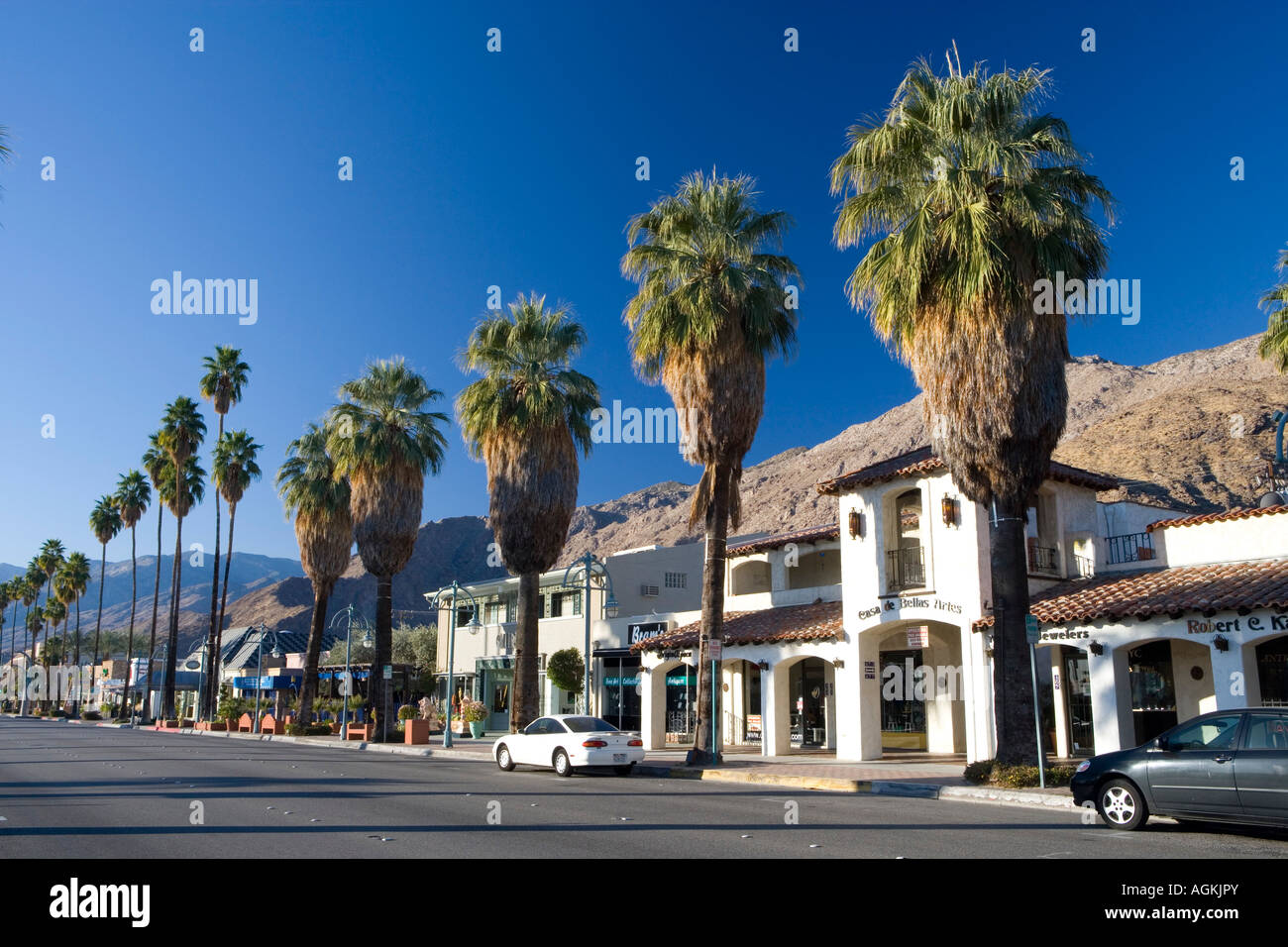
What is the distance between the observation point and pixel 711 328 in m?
22.2

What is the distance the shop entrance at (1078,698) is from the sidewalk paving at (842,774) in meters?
2.78

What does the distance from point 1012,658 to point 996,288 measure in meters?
6.43

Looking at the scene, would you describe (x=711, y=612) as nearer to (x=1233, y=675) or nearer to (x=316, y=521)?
(x=1233, y=675)

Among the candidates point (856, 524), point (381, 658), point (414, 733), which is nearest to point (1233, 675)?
point (856, 524)

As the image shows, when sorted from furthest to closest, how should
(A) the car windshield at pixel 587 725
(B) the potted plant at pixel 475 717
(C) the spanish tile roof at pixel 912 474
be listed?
(B) the potted plant at pixel 475 717
(C) the spanish tile roof at pixel 912 474
(A) the car windshield at pixel 587 725

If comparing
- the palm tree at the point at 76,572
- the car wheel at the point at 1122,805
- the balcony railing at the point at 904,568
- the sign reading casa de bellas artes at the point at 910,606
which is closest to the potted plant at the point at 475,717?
the sign reading casa de bellas artes at the point at 910,606

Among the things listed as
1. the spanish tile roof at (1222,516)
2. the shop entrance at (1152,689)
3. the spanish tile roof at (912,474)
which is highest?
the spanish tile roof at (912,474)

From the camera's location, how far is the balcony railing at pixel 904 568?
24.5m

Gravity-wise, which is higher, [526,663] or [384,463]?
[384,463]

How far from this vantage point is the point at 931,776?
1905cm

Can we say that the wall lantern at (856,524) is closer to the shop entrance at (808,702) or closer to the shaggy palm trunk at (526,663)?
the shop entrance at (808,702)

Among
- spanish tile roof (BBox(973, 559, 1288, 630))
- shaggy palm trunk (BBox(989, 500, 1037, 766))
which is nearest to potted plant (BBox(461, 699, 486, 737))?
spanish tile roof (BBox(973, 559, 1288, 630))
